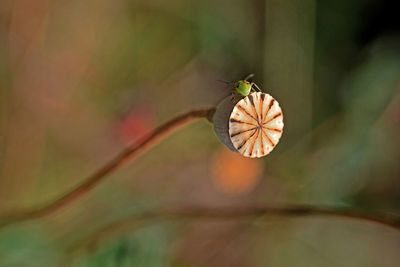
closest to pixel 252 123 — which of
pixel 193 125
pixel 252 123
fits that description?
pixel 252 123

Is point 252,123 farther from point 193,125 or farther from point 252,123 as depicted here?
point 193,125

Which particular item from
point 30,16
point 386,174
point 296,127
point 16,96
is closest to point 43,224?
point 16,96

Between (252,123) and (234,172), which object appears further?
(234,172)

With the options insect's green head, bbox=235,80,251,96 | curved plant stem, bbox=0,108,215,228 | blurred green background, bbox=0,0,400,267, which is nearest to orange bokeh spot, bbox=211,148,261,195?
blurred green background, bbox=0,0,400,267

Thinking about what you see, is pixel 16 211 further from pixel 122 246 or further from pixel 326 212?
pixel 326 212

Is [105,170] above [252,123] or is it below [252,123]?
above

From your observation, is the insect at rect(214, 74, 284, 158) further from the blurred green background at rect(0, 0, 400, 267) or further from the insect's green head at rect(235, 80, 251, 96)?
the blurred green background at rect(0, 0, 400, 267)
